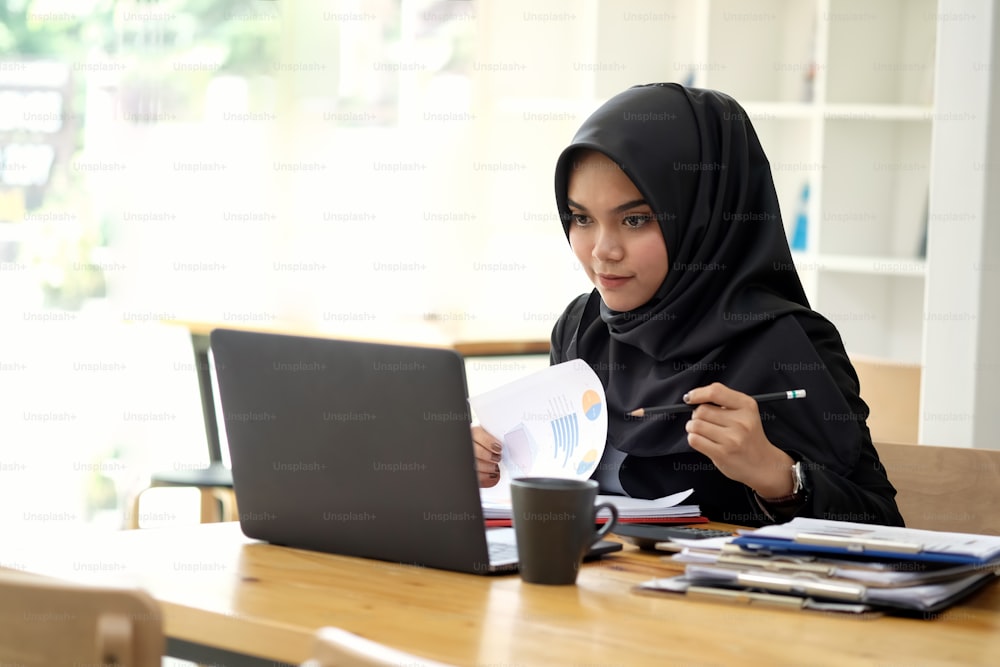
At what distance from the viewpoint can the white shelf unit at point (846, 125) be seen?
3.82 m

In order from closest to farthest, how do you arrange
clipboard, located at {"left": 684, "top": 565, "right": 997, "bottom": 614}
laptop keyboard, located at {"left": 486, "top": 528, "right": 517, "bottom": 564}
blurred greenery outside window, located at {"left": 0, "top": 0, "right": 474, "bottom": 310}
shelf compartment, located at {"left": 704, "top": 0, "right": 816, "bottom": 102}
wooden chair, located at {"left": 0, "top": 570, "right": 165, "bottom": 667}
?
wooden chair, located at {"left": 0, "top": 570, "right": 165, "bottom": 667} < clipboard, located at {"left": 684, "top": 565, "right": 997, "bottom": 614} < laptop keyboard, located at {"left": 486, "top": 528, "right": 517, "bottom": 564} < blurred greenery outside window, located at {"left": 0, "top": 0, "right": 474, "bottom": 310} < shelf compartment, located at {"left": 704, "top": 0, "right": 816, "bottom": 102}

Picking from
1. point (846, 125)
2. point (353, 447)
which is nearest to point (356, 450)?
point (353, 447)

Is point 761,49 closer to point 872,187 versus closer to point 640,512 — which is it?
point 872,187

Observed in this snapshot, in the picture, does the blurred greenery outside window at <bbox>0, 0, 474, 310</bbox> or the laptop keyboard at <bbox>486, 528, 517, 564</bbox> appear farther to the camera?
the blurred greenery outside window at <bbox>0, 0, 474, 310</bbox>

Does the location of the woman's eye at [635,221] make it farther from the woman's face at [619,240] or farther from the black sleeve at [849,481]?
the black sleeve at [849,481]

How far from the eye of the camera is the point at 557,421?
63.8 inches

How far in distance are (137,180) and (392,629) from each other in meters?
3.39

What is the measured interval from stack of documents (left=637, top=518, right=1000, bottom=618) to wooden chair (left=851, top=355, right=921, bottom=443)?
76.5 inches

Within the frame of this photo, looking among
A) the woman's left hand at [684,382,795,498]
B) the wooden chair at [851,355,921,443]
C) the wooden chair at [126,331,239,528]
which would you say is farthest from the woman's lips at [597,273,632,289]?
the wooden chair at [126,331,239,528]

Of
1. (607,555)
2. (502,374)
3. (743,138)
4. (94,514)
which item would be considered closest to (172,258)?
(94,514)

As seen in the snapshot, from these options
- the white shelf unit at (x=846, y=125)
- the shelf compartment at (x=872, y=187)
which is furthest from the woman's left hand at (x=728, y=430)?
the shelf compartment at (x=872, y=187)

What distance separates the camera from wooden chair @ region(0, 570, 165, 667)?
3.14ft

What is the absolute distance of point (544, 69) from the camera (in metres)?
4.75

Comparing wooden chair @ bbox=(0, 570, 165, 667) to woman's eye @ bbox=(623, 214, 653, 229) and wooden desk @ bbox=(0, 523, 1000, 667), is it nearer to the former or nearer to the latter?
wooden desk @ bbox=(0, 523, 1000, 667)
